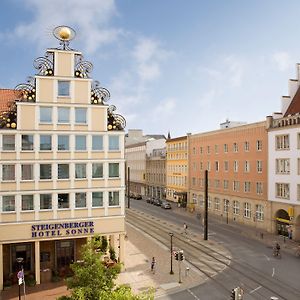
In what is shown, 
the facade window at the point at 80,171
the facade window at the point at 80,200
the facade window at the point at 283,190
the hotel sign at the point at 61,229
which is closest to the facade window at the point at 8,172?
the hotel sign at the point at 61,229

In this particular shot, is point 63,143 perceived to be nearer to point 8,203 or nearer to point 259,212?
point 8,203

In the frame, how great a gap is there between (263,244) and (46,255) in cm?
2607

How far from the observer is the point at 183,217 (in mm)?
69062

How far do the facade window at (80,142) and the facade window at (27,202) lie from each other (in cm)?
610

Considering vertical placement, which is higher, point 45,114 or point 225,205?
point 45,114

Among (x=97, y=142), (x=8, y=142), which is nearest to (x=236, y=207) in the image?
(x=97, y=142)

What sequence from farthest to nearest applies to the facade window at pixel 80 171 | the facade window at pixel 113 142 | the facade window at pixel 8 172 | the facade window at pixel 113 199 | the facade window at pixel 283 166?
the facade window at pixel 283 166, the facade window at pixel 113 142, the facade window at pixel 113 199, the facade window at pixel 80 171, the facade window at pixel 8 172

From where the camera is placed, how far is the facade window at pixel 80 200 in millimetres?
35375

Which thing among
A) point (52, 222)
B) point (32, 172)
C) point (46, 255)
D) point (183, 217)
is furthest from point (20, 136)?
point (183, 217)

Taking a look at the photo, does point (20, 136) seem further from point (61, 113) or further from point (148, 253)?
point (148, 253)

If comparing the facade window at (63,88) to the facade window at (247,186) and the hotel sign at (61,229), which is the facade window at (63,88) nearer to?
the hotel sign at (61,229)

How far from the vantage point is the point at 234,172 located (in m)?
63.9

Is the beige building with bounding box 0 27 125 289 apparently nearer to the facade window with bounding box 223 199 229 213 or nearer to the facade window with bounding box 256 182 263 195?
the facade window with bounding box 256 182 263 195

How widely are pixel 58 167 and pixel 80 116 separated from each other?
5.18 meters
